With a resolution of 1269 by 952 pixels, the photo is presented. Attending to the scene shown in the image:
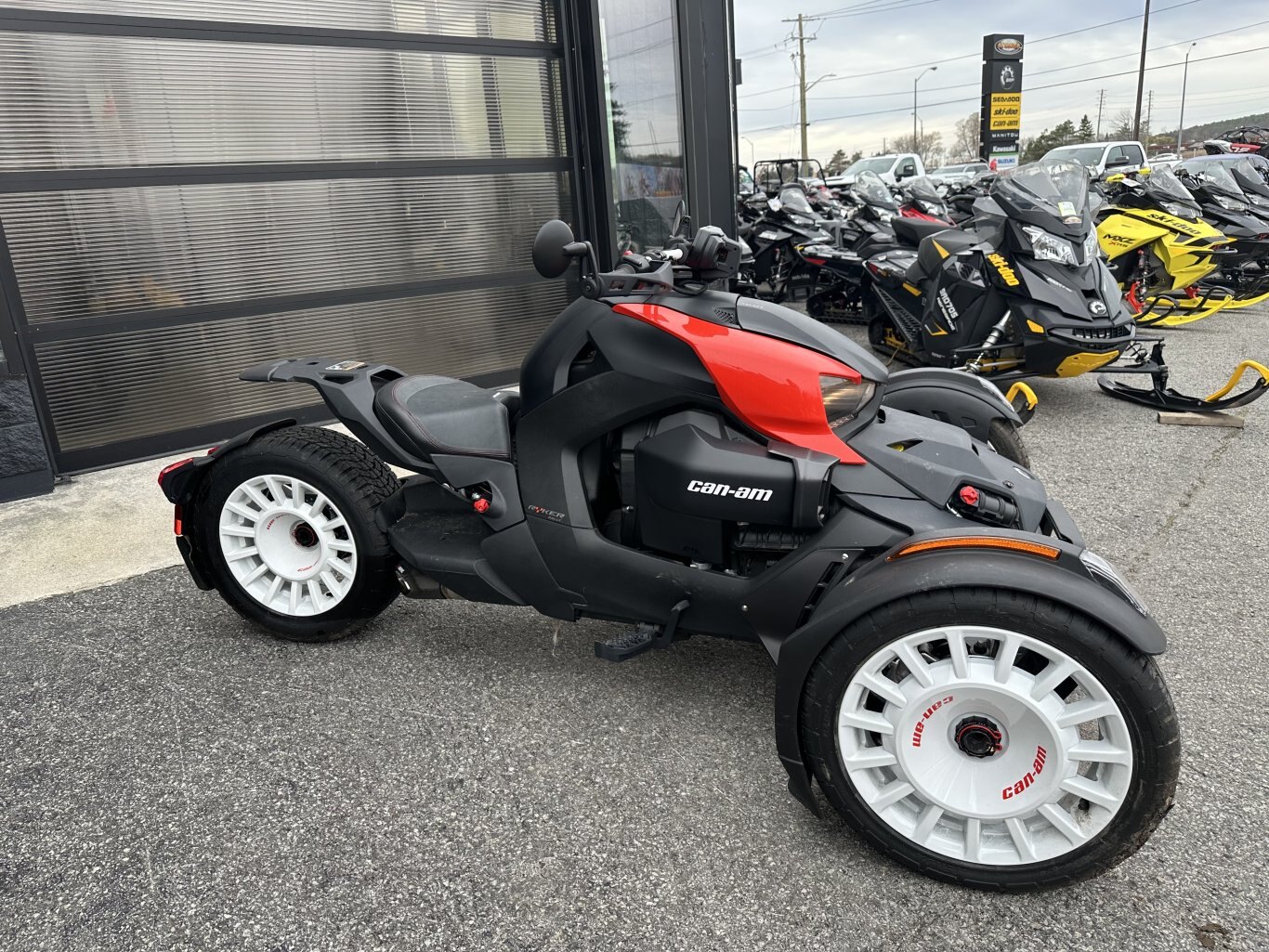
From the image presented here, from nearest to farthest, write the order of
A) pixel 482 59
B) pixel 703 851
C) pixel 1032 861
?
pixel 1032 861, pixel 703 851, pixel 482 59

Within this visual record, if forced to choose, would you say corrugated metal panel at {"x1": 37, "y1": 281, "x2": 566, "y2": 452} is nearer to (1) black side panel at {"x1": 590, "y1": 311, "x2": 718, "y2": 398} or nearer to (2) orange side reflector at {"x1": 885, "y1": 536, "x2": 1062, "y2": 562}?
(1) black side panel at {"x1": 590, "y1": 311, "x2": 718, "y2": 398}

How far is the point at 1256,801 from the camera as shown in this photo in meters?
2.10

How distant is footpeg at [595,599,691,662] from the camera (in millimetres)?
2406

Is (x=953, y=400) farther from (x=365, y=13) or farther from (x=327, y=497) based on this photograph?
(x=365, y=13)

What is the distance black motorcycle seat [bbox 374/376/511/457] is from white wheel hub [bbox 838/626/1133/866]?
1.36 metres

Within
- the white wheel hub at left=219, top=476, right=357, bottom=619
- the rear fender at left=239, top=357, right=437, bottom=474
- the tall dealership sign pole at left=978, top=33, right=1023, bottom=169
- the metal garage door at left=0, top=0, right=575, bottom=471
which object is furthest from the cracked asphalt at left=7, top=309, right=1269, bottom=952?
the tall dealership sign pole at left=978, top=33, right=1023, bottom=169

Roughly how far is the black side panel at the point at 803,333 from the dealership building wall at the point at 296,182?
4.22 meters

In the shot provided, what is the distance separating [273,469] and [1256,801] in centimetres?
290

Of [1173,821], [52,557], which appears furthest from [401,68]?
[1173,821]

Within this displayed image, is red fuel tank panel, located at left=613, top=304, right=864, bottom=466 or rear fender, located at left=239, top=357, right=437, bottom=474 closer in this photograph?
red fuel tank panel, located at left=613, top=304, right=864, bottom=466

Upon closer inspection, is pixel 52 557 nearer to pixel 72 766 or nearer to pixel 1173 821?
pixel 72 766

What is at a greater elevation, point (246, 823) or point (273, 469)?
point (273, 469)

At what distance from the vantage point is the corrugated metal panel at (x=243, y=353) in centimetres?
516

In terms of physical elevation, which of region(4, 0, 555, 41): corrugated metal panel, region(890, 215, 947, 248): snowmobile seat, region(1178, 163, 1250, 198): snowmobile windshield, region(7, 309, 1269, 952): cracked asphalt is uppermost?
region(4, 0, 555, 41): corrugated metal panel
